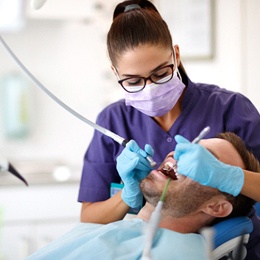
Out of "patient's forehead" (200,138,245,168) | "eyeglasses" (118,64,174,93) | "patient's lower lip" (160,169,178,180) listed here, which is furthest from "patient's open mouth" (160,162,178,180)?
"eyeglasses" (118,64,174,93)

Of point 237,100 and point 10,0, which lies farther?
point 10,0

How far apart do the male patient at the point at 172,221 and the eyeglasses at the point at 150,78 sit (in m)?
0.25

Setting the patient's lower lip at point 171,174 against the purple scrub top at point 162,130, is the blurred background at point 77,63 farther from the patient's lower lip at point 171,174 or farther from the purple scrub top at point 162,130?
the patient's lower lip at point 171,174

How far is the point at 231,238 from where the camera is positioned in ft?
5.32

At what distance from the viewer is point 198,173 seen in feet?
4.82

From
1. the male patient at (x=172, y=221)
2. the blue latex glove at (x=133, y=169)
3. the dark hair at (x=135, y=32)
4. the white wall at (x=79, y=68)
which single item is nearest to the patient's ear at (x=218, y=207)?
the male patient at (x=172, y=221)

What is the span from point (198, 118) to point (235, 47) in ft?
6.22

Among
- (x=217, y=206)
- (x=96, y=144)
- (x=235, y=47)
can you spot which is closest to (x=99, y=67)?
(x=235, y=47)

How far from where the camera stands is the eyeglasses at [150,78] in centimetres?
175

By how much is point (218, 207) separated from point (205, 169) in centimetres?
31

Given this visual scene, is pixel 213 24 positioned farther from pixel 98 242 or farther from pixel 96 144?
pixel 98 242

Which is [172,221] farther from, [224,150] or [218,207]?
[224,150]

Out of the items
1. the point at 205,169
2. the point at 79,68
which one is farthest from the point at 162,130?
the point at 79,68

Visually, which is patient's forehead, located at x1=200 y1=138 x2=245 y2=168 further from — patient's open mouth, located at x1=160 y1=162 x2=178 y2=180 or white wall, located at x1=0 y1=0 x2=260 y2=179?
white wall, located at x1=0 y1=0 x2=260 y2=179
